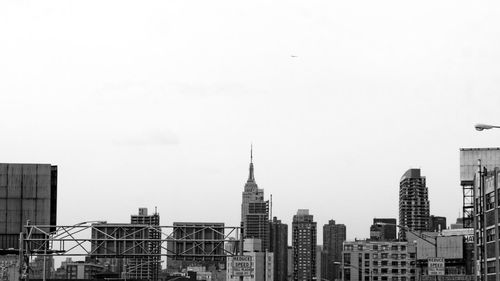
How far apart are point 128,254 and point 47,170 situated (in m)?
16.7

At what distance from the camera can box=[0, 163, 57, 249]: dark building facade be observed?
8144 cm

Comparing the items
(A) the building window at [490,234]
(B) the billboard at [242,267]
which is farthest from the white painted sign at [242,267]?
(A) the building window at [490,234]

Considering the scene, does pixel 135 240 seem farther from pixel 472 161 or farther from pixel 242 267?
pixel 472 161

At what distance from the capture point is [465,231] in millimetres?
172000

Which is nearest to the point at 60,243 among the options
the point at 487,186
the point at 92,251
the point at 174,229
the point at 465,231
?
the point at 92,251

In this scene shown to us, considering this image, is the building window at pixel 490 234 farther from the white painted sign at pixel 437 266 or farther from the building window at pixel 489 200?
the white painted sign at pixel 437 266

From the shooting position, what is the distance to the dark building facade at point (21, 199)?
267 feet

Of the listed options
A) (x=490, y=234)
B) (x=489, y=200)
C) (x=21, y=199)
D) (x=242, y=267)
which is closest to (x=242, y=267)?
(x=242, y=267)

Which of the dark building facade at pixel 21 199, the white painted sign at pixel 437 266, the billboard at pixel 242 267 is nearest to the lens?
the billboard at pixel 242 267

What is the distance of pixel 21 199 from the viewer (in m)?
82.0

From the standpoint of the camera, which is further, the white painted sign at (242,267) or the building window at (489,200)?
the building window at (489,200)

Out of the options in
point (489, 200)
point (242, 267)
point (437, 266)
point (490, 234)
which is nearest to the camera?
point (242, 267)

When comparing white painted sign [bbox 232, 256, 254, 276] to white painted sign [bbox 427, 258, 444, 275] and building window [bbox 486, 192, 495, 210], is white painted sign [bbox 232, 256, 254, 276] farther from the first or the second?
building window [bbox 486, 192, 495, 210]

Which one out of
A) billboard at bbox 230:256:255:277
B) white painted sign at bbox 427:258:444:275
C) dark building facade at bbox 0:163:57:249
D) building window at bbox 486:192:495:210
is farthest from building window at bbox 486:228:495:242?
dark building facade at bbox 0:163:57:249
